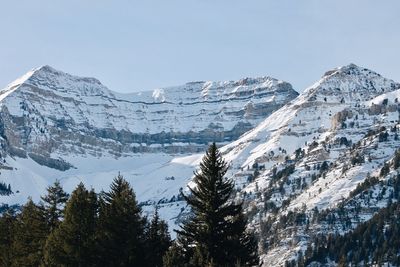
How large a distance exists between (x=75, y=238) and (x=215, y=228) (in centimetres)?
1384

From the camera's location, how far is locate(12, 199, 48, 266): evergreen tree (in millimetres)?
70375

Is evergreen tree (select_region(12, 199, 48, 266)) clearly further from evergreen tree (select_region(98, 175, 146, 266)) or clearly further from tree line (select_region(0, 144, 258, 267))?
evergreen tree (select_region(98, 175, 146, 266))

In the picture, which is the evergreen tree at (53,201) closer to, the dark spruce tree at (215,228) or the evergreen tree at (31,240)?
the evergreen tree at (31,240)

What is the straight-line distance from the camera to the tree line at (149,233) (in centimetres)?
5441

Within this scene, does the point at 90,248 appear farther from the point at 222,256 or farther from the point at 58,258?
the point at 222,256

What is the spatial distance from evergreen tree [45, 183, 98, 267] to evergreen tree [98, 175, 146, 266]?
145 centimetres

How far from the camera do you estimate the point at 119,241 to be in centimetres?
5944

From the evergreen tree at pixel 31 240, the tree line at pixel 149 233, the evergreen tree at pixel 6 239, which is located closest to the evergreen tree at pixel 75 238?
the tree line at pixel 149 233

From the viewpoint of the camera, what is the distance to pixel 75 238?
62625 mm

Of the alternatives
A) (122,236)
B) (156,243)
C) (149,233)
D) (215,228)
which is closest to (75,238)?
(122,236)

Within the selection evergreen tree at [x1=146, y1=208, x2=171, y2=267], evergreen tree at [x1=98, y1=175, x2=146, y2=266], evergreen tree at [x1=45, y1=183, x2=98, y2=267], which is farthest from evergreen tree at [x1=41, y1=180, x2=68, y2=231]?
evergreen tree at [x1=98, y1=175, x2=146, y2=266]

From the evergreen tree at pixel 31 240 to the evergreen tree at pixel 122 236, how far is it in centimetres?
1202

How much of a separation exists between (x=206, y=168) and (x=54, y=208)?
2497 centimetres

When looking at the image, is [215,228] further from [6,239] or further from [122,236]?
[6,239]
